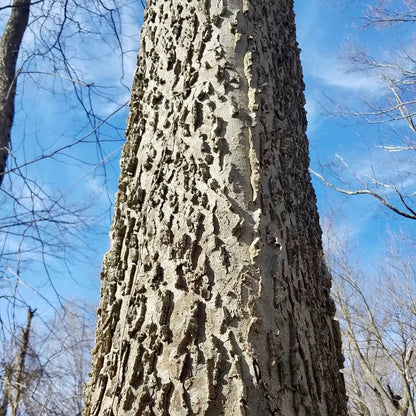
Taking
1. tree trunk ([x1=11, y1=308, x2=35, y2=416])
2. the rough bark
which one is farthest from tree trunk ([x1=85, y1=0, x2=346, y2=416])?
the rough bark

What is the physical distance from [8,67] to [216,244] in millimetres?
4585

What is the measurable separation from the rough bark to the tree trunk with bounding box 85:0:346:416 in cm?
336

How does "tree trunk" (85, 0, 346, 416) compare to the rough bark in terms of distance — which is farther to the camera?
the rough bark

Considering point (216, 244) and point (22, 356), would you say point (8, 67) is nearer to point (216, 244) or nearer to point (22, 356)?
point (22, 356)

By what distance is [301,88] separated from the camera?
5.46ft

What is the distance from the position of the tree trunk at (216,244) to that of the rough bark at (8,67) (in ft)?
11.0

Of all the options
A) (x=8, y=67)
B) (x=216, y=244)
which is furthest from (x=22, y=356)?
(x=216, y=244)

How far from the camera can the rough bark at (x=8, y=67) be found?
4.43 m

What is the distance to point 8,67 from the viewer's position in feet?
15.8

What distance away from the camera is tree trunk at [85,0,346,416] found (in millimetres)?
1013

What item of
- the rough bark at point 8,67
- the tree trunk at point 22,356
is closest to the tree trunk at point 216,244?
the tree trunk at point 22,356

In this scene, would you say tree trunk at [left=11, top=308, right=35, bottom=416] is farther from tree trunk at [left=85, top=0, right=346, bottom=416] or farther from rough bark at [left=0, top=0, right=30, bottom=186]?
tree trunk at [left=85, top=0, right=346, bottom=416]

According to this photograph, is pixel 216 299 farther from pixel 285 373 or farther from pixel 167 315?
pixel 285 373

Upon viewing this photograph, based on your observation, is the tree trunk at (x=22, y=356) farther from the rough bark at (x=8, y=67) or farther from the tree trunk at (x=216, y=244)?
the tree trunk at (x=216, y=244)
